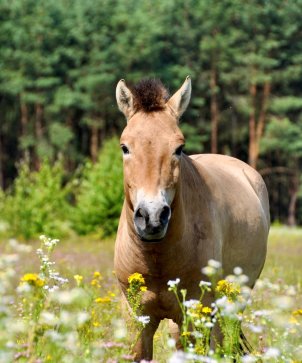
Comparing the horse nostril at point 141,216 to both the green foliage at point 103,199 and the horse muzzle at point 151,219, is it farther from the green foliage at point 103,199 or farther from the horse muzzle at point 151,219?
the green foliage at point 103,199

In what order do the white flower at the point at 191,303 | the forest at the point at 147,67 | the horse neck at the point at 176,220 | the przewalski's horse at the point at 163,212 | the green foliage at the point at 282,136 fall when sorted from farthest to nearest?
1. the forest at the point at 147,67
2. the green foliage at the point at 282,136
3. the horse neck at the point at 176,220
4. the przewalski's horse at the point at 163,212
5. the white flower at the point at 191,303

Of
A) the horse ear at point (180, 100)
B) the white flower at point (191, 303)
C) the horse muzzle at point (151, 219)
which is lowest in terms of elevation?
the white flower at point (191, 303)

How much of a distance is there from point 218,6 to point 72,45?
1001 cm

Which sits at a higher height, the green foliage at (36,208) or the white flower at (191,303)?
the white flower at (191,303)

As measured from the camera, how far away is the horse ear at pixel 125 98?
536cm

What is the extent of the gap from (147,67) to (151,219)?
42155 millimetres

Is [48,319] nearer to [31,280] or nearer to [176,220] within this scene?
[31,280]

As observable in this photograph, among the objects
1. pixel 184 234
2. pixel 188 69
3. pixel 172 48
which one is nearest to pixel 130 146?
pixel 184 234

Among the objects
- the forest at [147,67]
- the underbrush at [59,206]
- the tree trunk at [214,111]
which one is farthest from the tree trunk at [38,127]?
the underbrush at [59,206]

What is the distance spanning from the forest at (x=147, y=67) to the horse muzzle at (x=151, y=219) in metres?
37.2

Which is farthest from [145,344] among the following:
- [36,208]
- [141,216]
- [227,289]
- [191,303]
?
[36,208]

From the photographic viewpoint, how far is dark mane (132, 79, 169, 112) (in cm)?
525

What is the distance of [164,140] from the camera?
484 centimetres

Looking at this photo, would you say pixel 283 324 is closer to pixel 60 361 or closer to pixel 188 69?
pixel 60 361
